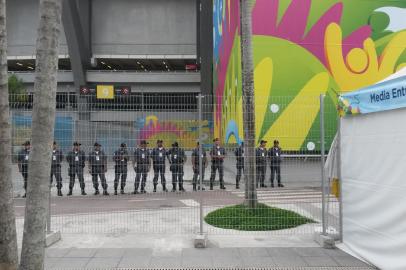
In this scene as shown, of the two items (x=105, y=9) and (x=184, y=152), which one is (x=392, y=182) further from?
(x=105, y=9)

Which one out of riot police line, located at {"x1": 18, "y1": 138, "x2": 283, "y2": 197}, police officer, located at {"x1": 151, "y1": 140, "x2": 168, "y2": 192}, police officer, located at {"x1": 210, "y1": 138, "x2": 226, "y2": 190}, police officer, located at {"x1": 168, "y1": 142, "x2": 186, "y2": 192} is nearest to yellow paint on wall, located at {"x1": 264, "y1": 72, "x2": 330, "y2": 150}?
riot police line, located at {"x1": 18, "y1": 138, "x2": 283, "y2": 197}

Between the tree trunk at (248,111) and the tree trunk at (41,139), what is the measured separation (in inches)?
215

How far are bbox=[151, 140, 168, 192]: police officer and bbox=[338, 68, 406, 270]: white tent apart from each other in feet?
13.5

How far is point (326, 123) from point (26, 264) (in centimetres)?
578

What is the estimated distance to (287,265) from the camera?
6.81 meters

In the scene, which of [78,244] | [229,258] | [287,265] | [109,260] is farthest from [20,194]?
[287,265]

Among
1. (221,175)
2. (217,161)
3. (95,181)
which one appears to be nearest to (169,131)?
(217,161)

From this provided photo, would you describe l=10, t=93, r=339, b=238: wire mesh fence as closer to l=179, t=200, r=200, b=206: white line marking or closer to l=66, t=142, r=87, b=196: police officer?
l=66, t=142, r=87, b=196: police officer

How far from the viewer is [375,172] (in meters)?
6.75

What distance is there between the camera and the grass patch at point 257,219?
30.2ft

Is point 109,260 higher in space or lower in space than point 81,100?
lower

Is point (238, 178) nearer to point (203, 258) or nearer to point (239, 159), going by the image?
point (239, 159)

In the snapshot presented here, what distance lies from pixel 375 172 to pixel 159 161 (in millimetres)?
5614

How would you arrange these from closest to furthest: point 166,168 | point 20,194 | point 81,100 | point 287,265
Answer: point 287,265 < point 81,100 < point 166,168 < point 20,194
